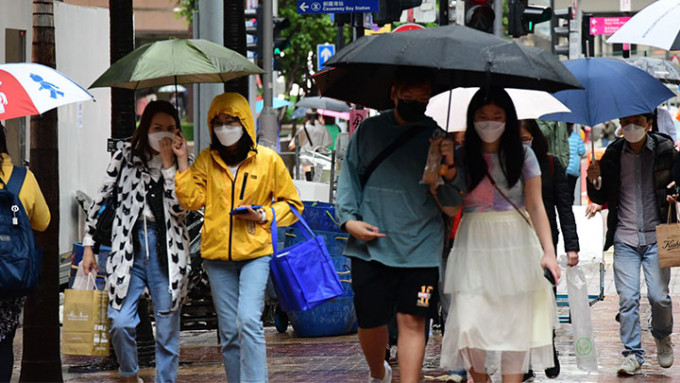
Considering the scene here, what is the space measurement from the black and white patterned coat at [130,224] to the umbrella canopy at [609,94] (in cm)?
268

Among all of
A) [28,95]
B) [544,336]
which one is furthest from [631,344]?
[28,95]

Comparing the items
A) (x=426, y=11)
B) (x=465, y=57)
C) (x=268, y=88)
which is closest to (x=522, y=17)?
(x=426, y=11)

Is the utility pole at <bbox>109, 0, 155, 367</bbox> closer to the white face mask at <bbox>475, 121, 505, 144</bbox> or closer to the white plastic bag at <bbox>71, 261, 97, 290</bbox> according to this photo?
the white plastic bag at <bbox>71, 261, 97, 290</bbox>

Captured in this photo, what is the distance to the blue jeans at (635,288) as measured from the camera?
956 centimetres

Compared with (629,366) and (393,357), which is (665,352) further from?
(393,357)

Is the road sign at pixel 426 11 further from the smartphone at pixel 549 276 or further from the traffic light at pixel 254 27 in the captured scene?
the smartphone at pixel 549 276

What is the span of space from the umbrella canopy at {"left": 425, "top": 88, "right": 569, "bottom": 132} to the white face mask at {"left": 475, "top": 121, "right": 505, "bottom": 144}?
1284 mm

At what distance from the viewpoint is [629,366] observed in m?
9.46

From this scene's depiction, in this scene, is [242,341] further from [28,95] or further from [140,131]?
[28,95]

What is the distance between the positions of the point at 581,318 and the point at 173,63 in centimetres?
296

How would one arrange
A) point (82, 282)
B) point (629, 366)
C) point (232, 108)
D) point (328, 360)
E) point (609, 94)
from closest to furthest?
point (232, 108), point (609, 94), point (82, 282), point (629, 366), point (328, 360)

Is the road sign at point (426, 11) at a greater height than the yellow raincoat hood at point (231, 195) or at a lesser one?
greater

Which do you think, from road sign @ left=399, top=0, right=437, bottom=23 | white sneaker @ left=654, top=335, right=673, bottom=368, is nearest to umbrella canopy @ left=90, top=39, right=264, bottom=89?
white sneaker @ left=654, top=335, right=673, bottom=368

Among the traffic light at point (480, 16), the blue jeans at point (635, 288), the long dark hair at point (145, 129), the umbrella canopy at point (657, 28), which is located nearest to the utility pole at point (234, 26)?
the traffic light at point (480, 16)
